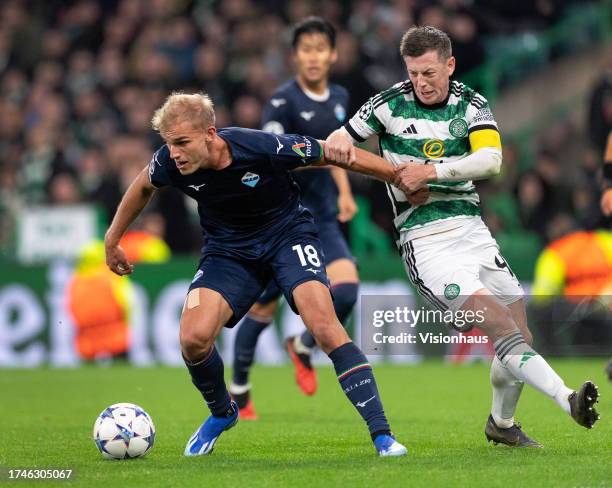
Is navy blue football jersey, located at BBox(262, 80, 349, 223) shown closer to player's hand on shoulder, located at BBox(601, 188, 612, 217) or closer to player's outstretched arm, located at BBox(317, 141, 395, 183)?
player's hand on shoulder, located at BBox(601, 188, 612, 217)

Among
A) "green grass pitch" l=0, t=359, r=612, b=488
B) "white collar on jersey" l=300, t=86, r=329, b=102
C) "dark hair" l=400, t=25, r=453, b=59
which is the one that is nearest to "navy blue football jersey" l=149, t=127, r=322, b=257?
"dark hair" l=400, t=25, r=453, b=59

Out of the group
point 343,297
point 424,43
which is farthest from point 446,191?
point 343,297

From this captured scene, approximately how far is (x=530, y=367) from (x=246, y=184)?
180 cm

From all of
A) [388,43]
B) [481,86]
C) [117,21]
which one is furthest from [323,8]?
[117,21]

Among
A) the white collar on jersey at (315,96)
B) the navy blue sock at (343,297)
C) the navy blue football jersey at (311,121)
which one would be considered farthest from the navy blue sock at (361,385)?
the white collar on jersey at (315,96)

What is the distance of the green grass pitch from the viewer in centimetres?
588

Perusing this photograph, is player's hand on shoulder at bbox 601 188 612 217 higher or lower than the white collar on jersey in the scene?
lower

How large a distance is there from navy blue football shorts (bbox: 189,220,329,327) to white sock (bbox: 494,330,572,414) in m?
1.03

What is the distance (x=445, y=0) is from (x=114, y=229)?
10807mm

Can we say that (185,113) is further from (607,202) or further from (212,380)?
(607,202)

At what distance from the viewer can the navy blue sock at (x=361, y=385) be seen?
634 centimetres

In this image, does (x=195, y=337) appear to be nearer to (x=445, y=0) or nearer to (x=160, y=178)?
(x=160, y=178)

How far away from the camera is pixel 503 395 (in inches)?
277

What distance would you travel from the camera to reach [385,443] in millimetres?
6328
